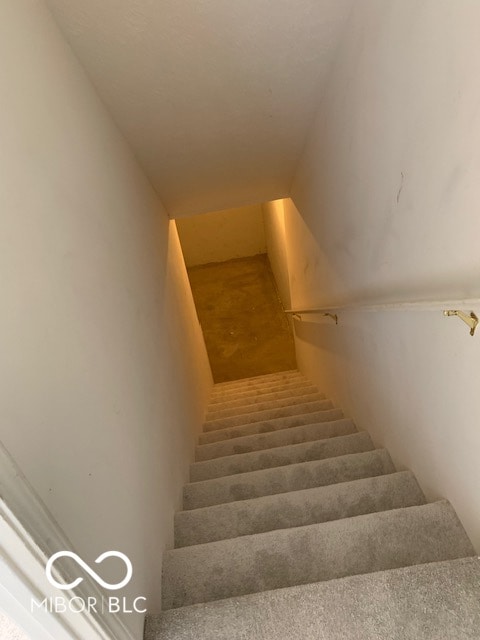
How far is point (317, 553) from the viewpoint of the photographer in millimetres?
1551

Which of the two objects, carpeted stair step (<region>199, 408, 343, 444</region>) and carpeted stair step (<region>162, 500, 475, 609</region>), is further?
carpeted stair step (<region>199, 408, 343, 444</region>)

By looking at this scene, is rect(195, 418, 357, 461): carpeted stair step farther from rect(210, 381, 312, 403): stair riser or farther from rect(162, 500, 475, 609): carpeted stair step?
rect(210, 381, 312, 403): stair riser

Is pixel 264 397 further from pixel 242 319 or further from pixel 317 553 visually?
pixel 242 319

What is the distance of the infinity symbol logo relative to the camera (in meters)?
0.80

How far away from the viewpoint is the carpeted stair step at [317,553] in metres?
1.51

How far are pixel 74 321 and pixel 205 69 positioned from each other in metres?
1.37

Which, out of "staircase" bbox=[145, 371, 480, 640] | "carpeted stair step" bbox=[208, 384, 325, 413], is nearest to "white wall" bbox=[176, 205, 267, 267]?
"carpeted stair step" bbox=[208, 384, 325, 413]

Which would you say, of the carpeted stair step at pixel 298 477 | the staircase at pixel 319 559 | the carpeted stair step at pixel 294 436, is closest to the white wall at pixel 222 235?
the carpeted stair step at pixel 294 436

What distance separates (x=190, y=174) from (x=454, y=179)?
224 cm

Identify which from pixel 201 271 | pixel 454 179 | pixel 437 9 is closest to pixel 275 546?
pixel 454 179

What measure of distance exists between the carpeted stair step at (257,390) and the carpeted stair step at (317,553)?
278cm

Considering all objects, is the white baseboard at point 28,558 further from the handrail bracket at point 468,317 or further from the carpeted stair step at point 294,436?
the carpeted stair step at point 294,436

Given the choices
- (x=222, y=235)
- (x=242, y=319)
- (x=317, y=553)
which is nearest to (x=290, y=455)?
(x=317, y=553)

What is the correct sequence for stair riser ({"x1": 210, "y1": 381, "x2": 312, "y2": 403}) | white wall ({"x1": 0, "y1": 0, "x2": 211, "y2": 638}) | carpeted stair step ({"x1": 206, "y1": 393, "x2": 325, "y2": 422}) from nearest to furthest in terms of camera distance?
1. white wall ({"x1": 0, "y1": 0, "x2": 211, "y2": 638})
2. carpeted stair step ({"x1": 206, "y1": 393, "x2": 325, "y2": 422})
3. stair riser ({"x1": 210, "y1": 381, "x2": 312, "y2": 403})
